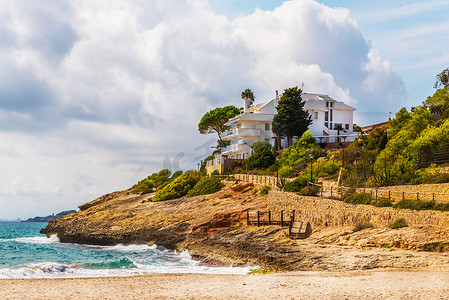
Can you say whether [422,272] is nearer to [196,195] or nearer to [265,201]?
[265,201]

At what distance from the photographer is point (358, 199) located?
105 feet

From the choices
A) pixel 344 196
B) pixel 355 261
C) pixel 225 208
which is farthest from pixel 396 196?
pixel 225 208

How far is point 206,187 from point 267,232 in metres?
23.7

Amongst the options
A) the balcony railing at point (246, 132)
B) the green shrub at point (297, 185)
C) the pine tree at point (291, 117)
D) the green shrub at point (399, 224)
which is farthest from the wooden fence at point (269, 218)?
the balcony railing at point (246, 132)

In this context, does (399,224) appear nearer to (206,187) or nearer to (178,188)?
(206,187)

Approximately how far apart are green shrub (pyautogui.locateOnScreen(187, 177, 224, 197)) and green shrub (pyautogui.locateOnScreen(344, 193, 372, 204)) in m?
24.8

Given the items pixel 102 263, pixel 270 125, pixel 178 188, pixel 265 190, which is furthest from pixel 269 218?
pixel 270 125

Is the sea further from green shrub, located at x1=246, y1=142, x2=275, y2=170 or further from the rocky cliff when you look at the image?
green shrub, located at x1=246, y1=142, x2=275, y2=170

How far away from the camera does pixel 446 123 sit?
131ft

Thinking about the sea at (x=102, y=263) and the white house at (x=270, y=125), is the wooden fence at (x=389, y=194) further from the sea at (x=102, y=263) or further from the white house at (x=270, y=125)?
the white house at (x=270, y=125)

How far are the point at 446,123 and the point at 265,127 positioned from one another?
37053 millimetres

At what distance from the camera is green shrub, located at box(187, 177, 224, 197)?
56013mm

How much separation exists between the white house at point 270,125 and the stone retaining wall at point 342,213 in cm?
3115

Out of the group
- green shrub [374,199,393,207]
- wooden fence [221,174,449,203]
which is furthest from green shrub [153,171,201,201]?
green shrub [374,199,393,207]
